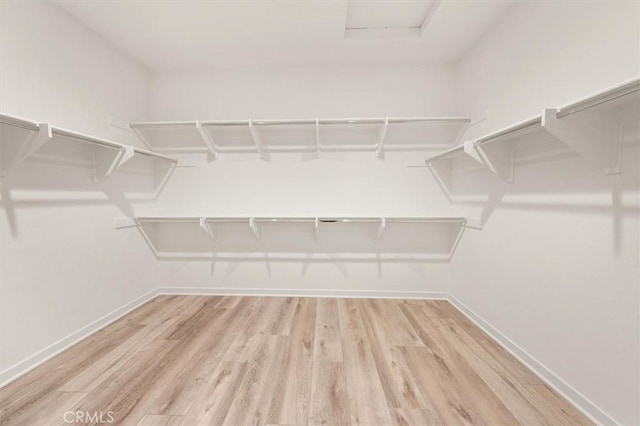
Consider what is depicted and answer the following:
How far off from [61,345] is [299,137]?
7.49 ft

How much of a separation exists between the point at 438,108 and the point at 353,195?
113 cm

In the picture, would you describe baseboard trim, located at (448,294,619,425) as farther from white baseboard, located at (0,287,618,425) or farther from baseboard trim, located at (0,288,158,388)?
baseboard trim, located at (0,288,158,388)

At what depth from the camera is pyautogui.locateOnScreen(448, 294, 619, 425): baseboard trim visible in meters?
1.14

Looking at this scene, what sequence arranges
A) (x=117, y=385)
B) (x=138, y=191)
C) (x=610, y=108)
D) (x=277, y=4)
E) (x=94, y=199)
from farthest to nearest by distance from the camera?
1. (x=138, y=191)
2. (x=94, y=199)
3. (x=277, y=4)
4. (x=117, y=385)
5. (x=610, y=108)

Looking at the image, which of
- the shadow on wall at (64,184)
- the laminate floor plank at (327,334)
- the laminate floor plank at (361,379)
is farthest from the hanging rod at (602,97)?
the shadow on wall at (64,184)

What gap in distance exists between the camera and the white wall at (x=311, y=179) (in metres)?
2.47

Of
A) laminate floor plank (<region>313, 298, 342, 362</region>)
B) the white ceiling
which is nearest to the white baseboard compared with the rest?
laminate floor plank (<region>313, 298, 342, 362</region>)

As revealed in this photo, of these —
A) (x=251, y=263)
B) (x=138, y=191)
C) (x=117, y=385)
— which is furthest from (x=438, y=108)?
(x=117, y=385)

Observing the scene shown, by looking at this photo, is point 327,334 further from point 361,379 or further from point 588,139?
point 588,139

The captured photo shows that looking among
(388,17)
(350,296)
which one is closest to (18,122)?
(388,17)

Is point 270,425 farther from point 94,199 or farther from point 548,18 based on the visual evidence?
point 548,18

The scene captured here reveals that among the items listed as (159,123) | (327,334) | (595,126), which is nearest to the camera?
(595,126)

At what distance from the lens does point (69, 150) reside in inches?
68.9

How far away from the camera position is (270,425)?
1.12 metres
